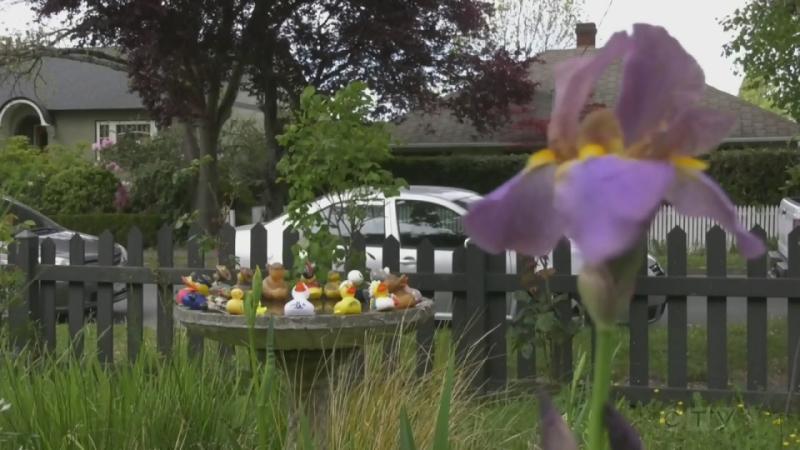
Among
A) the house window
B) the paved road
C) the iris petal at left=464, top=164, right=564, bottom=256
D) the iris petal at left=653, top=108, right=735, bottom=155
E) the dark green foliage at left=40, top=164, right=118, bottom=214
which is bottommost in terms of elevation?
the paved road

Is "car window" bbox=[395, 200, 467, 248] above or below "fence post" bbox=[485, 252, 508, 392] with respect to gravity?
above

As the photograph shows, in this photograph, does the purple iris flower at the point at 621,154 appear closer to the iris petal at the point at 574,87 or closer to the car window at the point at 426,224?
the iris petal at the point at 574,87

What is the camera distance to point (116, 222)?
19500 millimetres

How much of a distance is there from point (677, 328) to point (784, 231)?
4.94m

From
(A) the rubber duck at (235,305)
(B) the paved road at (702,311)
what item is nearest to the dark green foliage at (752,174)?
(B) the paved road at (702,311)

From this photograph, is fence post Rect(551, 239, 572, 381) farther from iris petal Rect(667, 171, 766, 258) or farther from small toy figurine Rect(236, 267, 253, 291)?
iris petal Rect(667, 171, 766, 258)

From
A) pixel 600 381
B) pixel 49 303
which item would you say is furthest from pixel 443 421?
pixel 49 303

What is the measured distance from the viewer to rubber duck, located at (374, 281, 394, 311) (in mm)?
3613

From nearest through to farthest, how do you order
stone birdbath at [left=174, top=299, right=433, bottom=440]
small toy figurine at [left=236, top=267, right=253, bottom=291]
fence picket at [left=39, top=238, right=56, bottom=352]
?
stone birdbath at [left=174, top=299, right=433, bottom=440]
small toy figurine at [left=236, top=267, right=253, bottom=291]
fence picket at [left=39, top=238, right=56, bottom=352]

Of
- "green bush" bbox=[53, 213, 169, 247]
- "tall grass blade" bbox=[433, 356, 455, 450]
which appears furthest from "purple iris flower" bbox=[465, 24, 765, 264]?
"green bush" bbox=[53, 213, 169, 247]

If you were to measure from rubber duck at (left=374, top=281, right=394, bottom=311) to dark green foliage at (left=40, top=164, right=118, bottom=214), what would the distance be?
720 inches

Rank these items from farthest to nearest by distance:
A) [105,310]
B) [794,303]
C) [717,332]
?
[105,310]
[717,332]
[794,303]

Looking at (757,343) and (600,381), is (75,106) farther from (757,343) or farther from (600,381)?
(600,381)

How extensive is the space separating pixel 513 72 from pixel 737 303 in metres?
6.39
